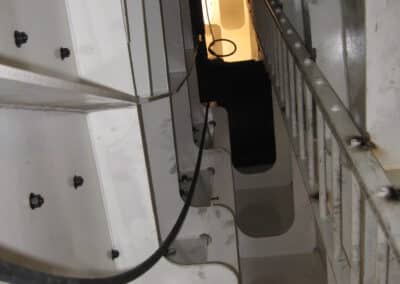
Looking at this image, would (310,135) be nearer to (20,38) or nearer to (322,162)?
(322,162)

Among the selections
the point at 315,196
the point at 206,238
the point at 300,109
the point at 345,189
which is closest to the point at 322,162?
the point at 345,189

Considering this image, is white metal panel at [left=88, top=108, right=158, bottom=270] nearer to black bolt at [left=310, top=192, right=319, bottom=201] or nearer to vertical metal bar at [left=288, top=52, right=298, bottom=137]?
black bolt at [left=310, top=192, right=319, bottom=201]

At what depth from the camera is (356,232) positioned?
722 millimetres

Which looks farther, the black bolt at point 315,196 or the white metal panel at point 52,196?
the black bolt at point 315,196

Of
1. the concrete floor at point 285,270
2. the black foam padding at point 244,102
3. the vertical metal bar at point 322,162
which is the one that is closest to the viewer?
the vertical metal bar at point 322,162

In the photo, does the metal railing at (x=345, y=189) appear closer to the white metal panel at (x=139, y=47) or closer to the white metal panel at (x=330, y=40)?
the white metal panel at (x=330, y=40)

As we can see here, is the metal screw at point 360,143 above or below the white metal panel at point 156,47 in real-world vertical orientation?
below

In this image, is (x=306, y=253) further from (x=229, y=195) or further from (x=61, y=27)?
(x=61, y=27)

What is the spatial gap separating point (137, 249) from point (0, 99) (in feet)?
2.01

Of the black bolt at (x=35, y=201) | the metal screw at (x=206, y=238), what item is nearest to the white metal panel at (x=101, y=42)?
the black bolt at (x=35, y=201)

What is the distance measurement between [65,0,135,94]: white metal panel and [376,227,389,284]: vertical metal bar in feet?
1.99

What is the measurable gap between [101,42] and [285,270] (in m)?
2.20

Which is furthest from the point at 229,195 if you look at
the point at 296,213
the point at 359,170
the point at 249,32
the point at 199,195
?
the point at 249,32

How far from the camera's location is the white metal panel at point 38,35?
63cm
